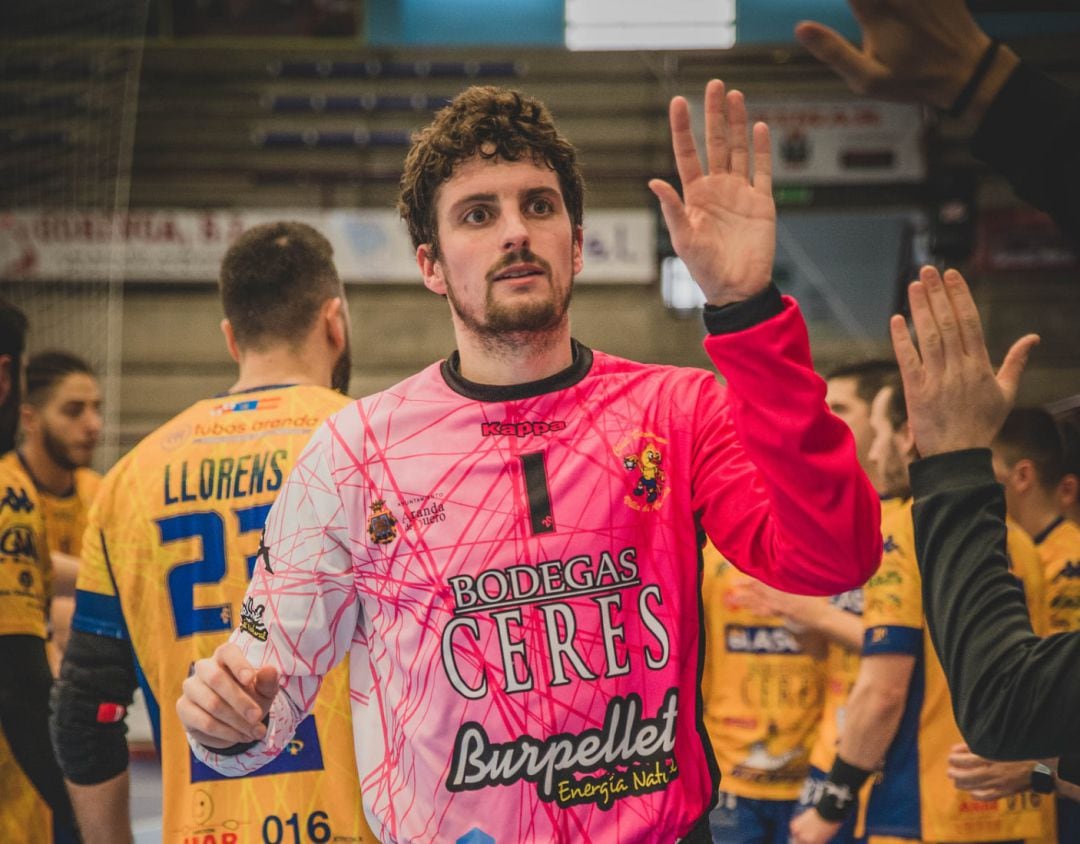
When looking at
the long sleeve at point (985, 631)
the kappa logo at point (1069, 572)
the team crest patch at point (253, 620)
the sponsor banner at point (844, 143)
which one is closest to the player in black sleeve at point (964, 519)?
the long sleeve at point (985, 631)

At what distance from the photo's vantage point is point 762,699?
428 centimetres

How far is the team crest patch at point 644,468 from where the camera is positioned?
1.91 m

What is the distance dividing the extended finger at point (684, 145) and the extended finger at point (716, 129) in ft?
0.08

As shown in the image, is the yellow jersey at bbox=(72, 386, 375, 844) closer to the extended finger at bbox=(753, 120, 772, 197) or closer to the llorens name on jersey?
the llorens name on jersey

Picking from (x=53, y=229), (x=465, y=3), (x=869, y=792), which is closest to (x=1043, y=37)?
(x=465, y=3)

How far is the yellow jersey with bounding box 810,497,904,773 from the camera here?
12.4ft

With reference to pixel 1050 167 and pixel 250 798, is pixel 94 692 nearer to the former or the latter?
pixel 250 798

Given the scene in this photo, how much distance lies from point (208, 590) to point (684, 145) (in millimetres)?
1532

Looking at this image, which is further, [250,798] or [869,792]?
[869,792]

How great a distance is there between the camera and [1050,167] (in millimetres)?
1396

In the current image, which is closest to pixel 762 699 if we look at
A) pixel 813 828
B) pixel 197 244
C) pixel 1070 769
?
pixel 813 828

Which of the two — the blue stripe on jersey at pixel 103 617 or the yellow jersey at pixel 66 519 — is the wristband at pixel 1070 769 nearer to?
the blue stripe on jersey at pixel 103 617

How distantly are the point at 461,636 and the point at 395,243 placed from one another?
11764 millimetres

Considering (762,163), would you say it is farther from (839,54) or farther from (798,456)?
(798,456)
